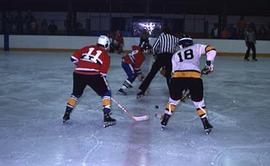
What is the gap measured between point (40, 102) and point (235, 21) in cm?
1622

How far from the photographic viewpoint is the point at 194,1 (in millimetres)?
21031

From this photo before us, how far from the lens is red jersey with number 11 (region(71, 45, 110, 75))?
5398mm

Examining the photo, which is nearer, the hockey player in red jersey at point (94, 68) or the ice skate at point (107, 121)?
the hockey player in red jersey at point (94, 68)

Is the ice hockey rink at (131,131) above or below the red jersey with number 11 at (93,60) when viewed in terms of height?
below

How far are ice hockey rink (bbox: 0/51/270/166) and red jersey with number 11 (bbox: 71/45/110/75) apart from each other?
0.70 m

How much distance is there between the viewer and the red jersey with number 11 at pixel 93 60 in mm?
5398

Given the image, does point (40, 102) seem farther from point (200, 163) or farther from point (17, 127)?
point (200, 163)

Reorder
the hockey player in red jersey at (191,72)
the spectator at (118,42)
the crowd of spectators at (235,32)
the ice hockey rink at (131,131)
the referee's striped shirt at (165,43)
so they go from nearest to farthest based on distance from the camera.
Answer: the ice hockey rink at (131,131), the hockey player in red jersey at (191,72), the referee's striped shirt at (165,43), the spectator at (118,42), the crowd of spectators at (235,32)

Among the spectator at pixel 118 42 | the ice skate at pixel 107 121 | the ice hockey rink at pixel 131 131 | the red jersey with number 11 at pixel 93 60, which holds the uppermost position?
the red jersey with number 11 at pixel 93 60

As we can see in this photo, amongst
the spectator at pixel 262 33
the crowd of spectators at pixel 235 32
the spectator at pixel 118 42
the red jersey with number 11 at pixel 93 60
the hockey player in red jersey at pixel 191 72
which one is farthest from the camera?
the spectator at pixel 262 33

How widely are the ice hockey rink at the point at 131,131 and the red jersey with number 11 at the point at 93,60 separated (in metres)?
0.70

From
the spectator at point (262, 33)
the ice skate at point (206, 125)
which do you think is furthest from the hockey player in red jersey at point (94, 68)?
the spectator at point (262, 33)

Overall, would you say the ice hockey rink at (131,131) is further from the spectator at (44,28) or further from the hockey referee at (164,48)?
the spectator at (44,28)

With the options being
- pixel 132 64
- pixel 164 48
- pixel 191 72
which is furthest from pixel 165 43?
pixel 191 72
